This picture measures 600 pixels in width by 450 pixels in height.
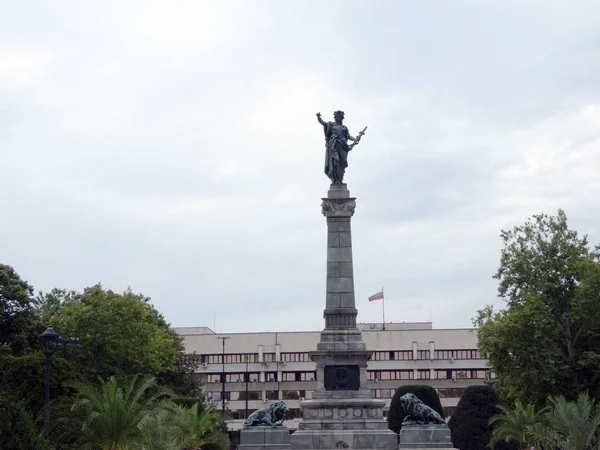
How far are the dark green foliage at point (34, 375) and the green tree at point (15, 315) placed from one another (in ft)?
32.5

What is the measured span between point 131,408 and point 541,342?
28753 millimetres

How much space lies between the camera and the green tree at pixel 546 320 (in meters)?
52.6

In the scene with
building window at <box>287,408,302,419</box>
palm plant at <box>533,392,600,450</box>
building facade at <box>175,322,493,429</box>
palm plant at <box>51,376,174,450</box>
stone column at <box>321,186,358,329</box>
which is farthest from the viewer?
building window at <box>287,408,302,419</box>

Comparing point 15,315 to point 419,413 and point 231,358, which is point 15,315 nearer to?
point 419,413

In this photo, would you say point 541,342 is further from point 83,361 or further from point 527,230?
point 83,361

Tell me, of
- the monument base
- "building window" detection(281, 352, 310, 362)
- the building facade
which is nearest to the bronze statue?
the monument base

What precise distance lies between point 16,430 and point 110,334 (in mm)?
40698

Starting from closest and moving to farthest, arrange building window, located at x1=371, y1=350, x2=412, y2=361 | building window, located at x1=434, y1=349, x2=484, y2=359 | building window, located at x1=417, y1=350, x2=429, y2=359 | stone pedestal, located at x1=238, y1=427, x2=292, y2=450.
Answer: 1. stone pedestal, located at x1=238, y1=427, x2=292, y2=450
2. building window, located at x1=434, y1=349, x2=484, y2=359
3. building window, located at x1=417, y1=350, x2=429, y2=359
4. building window, located at x1=371, y1=350, x2=412, y2=361

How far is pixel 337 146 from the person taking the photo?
50.2 metres

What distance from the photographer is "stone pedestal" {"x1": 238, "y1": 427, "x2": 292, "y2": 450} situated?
43.6m

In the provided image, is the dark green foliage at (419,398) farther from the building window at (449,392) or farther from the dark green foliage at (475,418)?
the building window at (449,392)

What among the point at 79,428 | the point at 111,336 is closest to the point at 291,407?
the point at 111,336

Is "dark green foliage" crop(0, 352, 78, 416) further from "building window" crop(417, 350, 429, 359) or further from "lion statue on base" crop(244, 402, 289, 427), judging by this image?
"building window" crop(417, 350, 429, 359)

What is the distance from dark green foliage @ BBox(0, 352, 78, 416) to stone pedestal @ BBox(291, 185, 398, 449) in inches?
431
